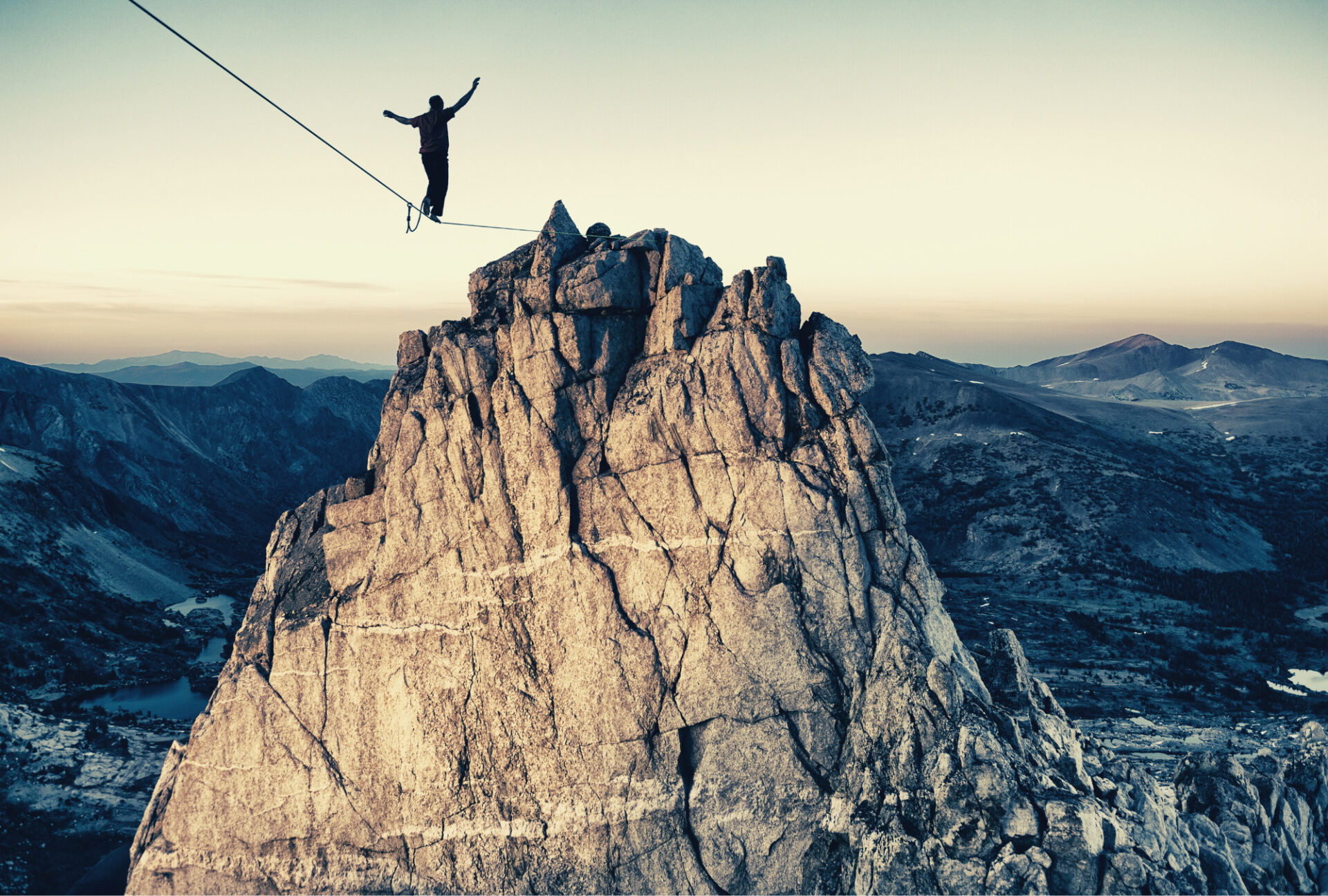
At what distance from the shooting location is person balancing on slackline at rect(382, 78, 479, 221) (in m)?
24.3

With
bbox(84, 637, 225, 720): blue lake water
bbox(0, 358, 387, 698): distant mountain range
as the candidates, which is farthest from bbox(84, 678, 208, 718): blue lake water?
bbox(0, 358, 387, 698): distant mountain range

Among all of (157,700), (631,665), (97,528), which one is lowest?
(157,700)

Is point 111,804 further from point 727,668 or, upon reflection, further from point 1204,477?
point 1204,477

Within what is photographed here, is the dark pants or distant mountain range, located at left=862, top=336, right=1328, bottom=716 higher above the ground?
the dark pants

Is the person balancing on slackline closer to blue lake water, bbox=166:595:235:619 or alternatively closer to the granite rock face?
the granite rock face

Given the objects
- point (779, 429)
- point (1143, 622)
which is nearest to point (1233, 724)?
point (1143, 622)

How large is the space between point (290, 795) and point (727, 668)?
17.8 metres

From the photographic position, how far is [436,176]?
26.0 metres

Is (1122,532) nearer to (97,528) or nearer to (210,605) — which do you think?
(210,605)

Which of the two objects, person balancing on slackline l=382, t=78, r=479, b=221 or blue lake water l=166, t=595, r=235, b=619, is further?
blue lake water l=166, t=595, r=235, b=619

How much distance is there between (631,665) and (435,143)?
19111 mm

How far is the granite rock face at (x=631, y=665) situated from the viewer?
84.0 feet

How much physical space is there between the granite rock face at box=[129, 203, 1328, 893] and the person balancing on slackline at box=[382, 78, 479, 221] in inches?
206

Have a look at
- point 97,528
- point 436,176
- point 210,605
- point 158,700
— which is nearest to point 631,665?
point 436,176
